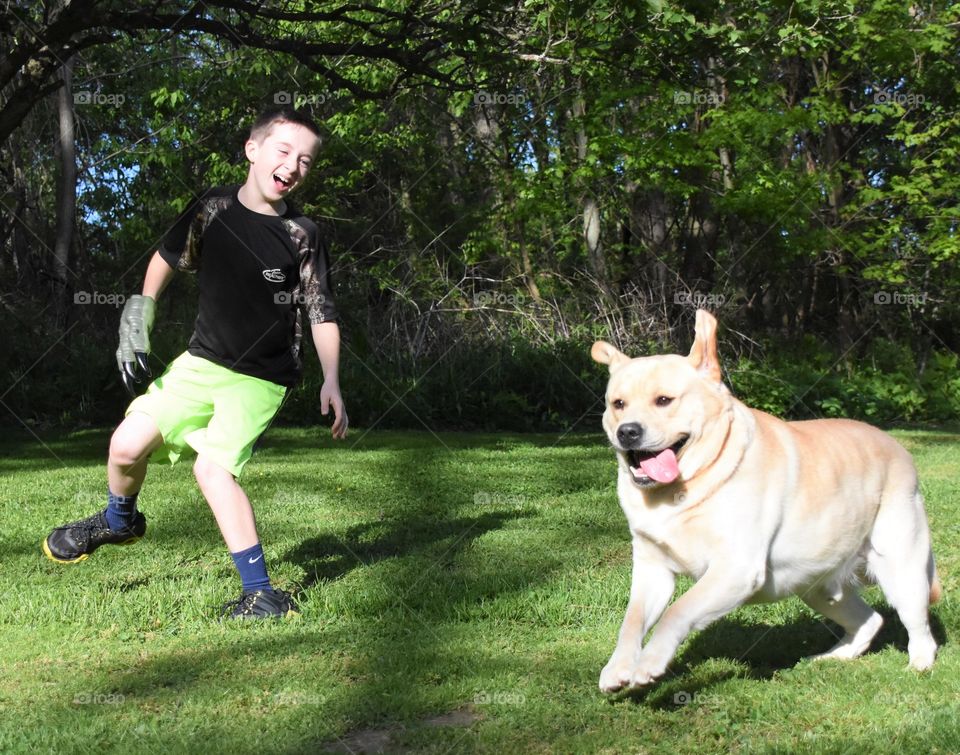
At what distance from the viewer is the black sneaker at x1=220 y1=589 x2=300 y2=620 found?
4.50 meters

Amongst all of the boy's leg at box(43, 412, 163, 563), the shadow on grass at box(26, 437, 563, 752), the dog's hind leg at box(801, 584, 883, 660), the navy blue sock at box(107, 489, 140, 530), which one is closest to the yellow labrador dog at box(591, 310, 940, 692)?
the dog's hind leg at box(801, 584, 883, 660)

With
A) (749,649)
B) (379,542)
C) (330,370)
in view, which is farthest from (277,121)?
(749,649)

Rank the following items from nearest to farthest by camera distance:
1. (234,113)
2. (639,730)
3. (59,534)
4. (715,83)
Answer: (639,730), (59,534), (715,83), (234,113)

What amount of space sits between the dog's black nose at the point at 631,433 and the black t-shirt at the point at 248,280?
1.90 metres

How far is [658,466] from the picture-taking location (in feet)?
11.3

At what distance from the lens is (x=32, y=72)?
32.4 feet

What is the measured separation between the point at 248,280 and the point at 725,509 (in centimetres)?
237

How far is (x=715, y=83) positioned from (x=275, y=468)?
Answer: 1040 centimetres

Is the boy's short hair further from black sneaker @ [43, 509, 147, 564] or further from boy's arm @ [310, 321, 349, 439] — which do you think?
black sneaker @ [43, 509, 147, 564]

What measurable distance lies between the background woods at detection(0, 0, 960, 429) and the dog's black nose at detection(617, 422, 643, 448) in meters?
5.50

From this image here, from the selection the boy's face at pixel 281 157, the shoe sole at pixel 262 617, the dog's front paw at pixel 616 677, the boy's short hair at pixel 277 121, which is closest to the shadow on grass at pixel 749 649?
the dog's front paw at pixel 616 677

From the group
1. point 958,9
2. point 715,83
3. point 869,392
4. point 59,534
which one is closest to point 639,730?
point 59,534

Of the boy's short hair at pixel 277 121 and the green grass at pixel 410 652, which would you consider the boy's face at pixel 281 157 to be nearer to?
the boy's short hair at pixel 277 121

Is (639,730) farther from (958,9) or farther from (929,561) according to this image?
(958,9)
